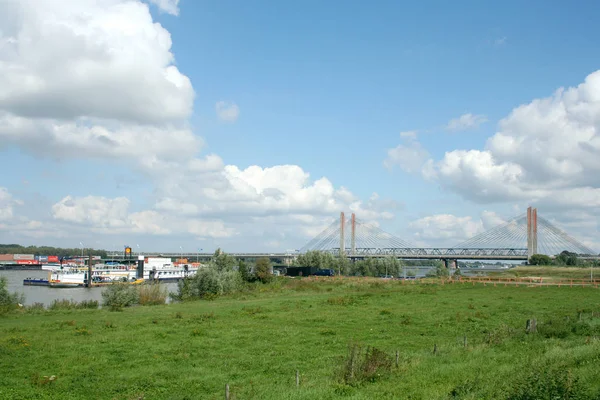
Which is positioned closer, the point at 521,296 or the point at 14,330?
the point at 14,330

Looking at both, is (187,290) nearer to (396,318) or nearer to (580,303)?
(396,318)

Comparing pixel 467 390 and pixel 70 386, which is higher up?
pixel 467 390

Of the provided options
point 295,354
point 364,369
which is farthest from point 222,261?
point 364,369

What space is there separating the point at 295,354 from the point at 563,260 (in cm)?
14457

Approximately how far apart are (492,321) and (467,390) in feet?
67.0

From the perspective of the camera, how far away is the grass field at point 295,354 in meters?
16.2

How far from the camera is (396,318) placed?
115 feet

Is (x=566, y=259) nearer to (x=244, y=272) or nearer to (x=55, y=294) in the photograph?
(x=244, y=272)

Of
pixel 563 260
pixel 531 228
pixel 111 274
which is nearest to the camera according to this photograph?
pixel 531 228

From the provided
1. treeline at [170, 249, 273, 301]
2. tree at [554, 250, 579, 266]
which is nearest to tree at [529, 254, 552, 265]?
tree at [554, 250, 579, 266]

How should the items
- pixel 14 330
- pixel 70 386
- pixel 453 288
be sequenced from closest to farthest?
1. pixel 70 386
2. pixel 14 330
3. pixel 453 288

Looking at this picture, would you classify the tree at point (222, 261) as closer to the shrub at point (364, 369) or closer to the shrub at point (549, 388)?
the shrub at point (364, 369)

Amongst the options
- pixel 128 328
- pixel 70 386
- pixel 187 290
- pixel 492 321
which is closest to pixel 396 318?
pixel 492 321

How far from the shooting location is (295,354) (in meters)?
23.2
